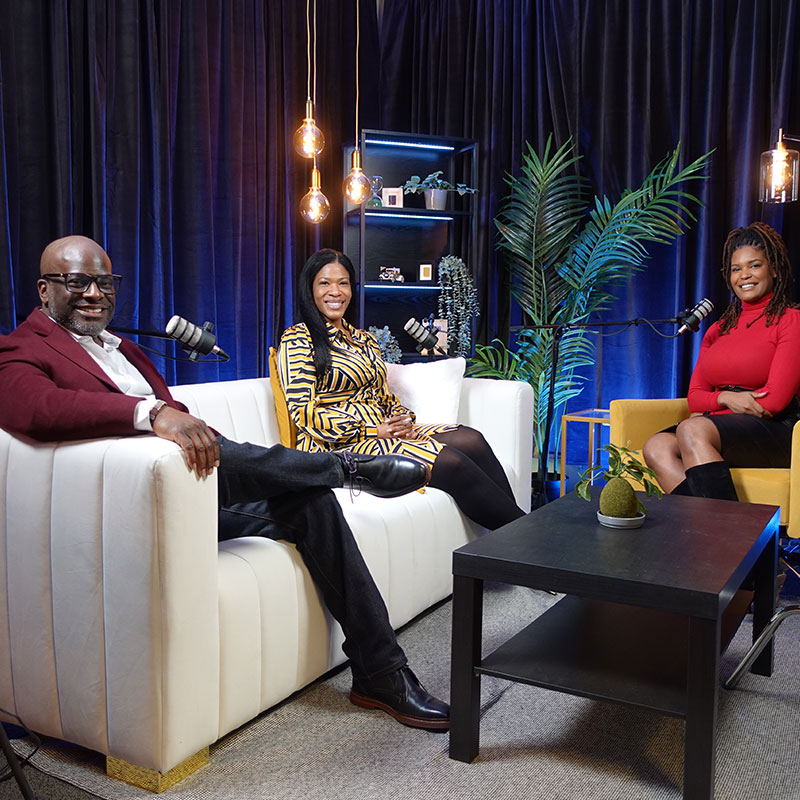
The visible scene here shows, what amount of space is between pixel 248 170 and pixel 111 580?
2849mm

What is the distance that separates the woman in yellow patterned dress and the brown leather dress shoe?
89 centimetres

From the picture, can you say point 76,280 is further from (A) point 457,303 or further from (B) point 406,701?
(A) point 457,303

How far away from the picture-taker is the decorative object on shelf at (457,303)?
15.4ft

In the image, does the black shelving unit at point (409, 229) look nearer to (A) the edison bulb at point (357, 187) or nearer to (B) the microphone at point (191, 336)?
(A) the edison bulb at point (357, 187)

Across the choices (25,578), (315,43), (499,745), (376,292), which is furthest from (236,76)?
(499,745)

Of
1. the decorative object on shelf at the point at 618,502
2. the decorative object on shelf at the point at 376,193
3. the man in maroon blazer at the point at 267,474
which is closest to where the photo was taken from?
the man in maroon blazer at the point at 267,474

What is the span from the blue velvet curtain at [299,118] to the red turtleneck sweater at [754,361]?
117 centimetres

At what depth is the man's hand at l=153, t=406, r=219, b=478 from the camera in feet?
5.49

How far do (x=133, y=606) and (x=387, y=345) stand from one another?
9.81ft

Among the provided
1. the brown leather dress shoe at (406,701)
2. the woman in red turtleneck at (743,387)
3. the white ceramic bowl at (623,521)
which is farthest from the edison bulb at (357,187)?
the brown leather dress shoe at (406,701)

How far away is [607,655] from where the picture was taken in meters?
1.82

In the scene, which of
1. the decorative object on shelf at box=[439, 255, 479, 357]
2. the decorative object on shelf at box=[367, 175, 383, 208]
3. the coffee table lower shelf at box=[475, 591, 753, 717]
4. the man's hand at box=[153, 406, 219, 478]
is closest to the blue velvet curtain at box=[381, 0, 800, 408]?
the decorative object on shelf at box=[439, 255, 479, 357]

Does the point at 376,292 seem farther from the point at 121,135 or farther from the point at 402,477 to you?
the point at 402,477

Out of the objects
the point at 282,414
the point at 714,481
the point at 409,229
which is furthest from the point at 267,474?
the point at 409,229
